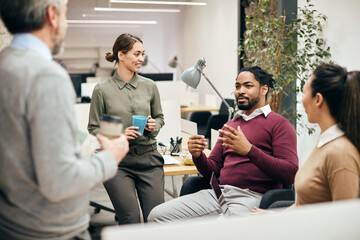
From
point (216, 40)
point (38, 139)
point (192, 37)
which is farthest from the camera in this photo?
point (192, 37)

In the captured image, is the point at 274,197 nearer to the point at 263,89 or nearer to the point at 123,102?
the point at 263,89

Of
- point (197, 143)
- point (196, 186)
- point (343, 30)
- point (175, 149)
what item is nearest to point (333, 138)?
point (197, 143)

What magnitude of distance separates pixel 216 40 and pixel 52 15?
692cm

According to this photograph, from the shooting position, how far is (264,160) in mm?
2324

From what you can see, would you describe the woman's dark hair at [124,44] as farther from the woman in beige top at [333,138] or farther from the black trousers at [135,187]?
the woman in beige top at [333,138]

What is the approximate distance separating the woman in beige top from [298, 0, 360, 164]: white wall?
221cm

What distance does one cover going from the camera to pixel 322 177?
1.66 metres

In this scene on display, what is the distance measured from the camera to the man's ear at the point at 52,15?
1.19m

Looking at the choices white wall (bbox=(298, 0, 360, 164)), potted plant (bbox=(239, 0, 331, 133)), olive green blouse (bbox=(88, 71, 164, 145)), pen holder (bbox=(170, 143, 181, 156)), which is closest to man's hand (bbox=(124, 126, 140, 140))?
olive green blouse (bbox=(88, 71, 164, 145))

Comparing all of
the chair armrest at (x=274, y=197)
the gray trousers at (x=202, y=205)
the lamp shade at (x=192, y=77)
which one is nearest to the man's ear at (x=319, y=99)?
the chair armrest at (x=274, y=197)

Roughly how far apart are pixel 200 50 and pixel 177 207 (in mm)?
6831

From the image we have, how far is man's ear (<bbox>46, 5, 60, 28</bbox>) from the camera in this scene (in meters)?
1.19

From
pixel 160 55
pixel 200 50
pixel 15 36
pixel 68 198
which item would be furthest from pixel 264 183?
pixel 160 55

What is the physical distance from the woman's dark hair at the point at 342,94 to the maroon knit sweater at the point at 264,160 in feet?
2.24
